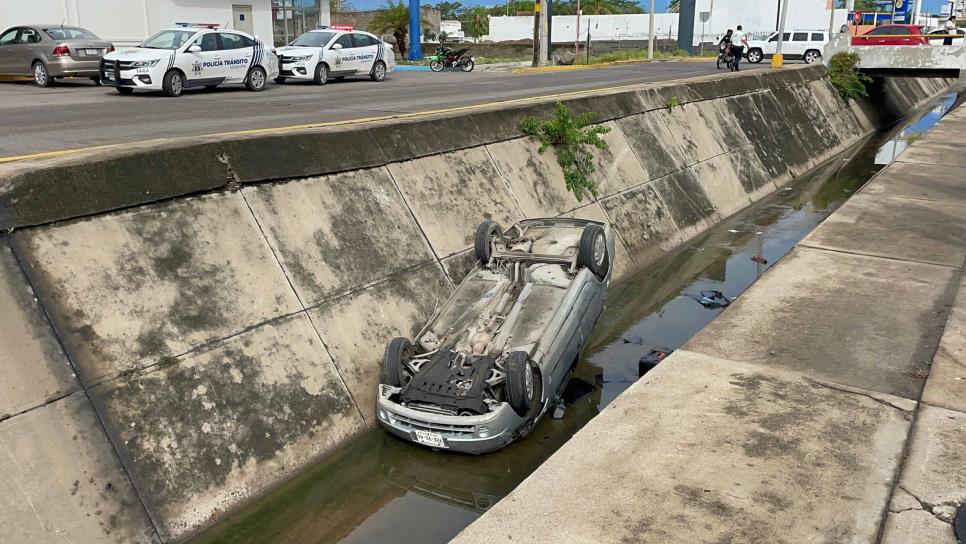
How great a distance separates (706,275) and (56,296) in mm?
8669

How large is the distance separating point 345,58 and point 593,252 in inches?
689

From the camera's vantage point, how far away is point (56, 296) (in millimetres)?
5312

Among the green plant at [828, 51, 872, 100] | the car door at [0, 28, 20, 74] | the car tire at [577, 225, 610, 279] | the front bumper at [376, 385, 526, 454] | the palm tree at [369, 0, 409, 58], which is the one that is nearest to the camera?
the front bumper at [376, 385, 526, 454]

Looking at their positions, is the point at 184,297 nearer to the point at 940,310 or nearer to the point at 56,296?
the point at 56,296

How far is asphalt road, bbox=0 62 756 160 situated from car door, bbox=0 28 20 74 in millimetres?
475

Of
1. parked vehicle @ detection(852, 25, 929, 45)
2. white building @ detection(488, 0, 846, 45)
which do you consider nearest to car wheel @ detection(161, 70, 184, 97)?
parked vehicle @ detection(852, 25, 929, 45)

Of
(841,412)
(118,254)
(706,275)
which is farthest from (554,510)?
(706,275)

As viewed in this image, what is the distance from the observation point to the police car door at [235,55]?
18.5 m

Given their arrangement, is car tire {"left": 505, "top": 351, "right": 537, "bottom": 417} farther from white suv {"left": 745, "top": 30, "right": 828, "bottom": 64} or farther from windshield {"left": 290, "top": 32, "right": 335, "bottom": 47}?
white suv {"left": 745, "top": 30, "right": 828, "bottom": 64}

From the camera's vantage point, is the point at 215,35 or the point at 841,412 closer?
the point at 841,412

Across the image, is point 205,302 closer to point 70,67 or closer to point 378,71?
point 70,67

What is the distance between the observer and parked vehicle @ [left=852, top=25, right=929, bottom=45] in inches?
1139

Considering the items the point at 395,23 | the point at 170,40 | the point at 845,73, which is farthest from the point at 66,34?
the point at 395,23

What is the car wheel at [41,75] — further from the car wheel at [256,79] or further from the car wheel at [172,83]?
the car wheel at [256,79]
